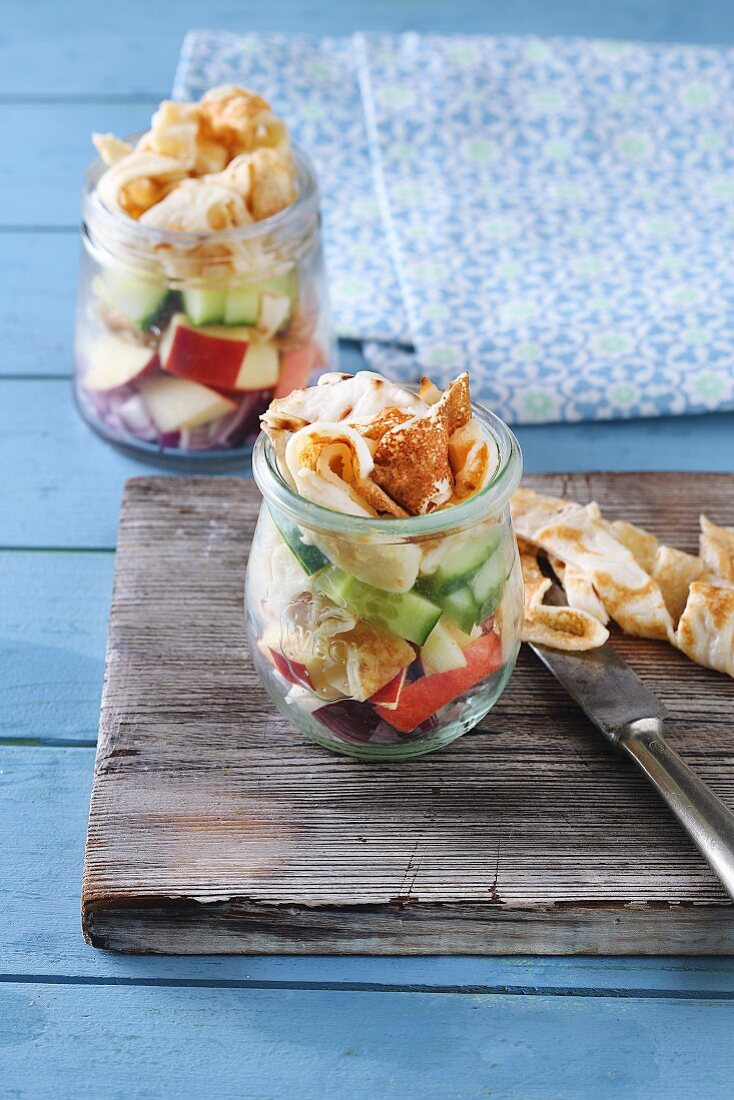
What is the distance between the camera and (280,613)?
0.86m

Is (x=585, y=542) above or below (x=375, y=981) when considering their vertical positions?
above

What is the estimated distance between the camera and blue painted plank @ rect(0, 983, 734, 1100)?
777 millimetres

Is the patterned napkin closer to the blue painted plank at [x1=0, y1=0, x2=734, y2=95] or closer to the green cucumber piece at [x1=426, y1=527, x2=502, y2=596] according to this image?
the blue painted plank at [x1=0, y1=0, x2=734, y2=95]

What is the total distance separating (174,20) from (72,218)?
27.4 inches

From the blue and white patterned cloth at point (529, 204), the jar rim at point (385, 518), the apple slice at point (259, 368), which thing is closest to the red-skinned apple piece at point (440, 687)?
Result: the jar rim at point (385, 518)

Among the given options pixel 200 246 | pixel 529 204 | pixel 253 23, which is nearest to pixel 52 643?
pixel 200 246

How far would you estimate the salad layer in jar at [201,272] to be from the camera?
1.18 metres

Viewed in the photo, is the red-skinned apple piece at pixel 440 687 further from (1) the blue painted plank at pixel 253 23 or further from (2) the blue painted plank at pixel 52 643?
(1) the blue painted plank at pixel 253 23

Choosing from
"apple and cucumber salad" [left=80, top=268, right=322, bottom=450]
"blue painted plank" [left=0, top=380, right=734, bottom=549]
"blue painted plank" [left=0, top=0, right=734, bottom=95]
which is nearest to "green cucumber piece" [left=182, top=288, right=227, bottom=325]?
"apple and cucumber salad" [left=80, top=268, right=322, bottom=450]

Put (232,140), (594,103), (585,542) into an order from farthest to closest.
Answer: (594,103), (232,140), (585,542)

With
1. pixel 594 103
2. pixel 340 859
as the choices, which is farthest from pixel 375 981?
pixel 594 103

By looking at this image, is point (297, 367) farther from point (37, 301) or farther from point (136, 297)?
point (37, 301)

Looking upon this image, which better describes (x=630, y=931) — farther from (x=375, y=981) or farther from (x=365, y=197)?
(x=365, y=197)

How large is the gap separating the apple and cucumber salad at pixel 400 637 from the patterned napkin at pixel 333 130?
0.67m
